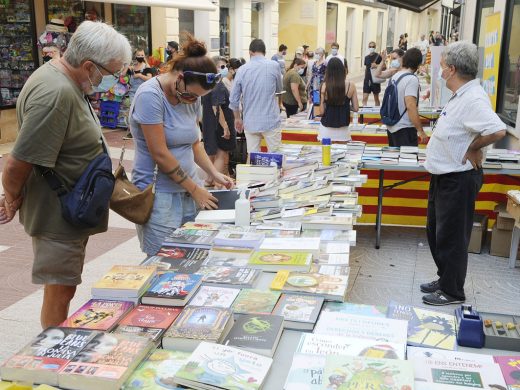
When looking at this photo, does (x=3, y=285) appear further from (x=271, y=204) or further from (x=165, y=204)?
(x=271, y=204)

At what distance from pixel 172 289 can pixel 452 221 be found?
226 cm

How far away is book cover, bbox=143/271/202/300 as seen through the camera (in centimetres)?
195

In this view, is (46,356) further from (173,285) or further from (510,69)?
(510,69)

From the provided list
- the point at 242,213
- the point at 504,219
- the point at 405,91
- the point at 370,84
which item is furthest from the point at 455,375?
the point at 370,84

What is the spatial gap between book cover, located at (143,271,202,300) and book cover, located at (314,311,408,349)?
49 centimetres

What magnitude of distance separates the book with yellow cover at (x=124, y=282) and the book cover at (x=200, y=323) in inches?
8.5

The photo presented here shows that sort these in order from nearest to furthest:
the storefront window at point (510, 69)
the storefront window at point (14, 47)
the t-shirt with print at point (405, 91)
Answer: the t-shirt with print at point (405, 91) < the storefront window at point (510, 69) < the storefront window at point (14, 47)

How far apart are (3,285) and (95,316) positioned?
8.49ft

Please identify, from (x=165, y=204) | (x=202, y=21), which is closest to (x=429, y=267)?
(x=165, y=204)

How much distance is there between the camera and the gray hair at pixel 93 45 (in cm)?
217

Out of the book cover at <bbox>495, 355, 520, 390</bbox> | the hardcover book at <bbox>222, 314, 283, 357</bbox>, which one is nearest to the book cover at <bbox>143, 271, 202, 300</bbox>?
the hardcover book at <bbox>222, 314, 283, 357</bbox>

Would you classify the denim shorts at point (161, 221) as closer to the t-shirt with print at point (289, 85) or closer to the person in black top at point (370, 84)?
the t-shirt with print at point (289, 85)

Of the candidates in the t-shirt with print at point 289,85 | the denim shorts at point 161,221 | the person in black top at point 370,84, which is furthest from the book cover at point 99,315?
the person in black top at point 370,84

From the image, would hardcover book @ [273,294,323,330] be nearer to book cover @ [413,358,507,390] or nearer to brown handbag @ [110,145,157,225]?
book cover @ [413,358,507,390]
